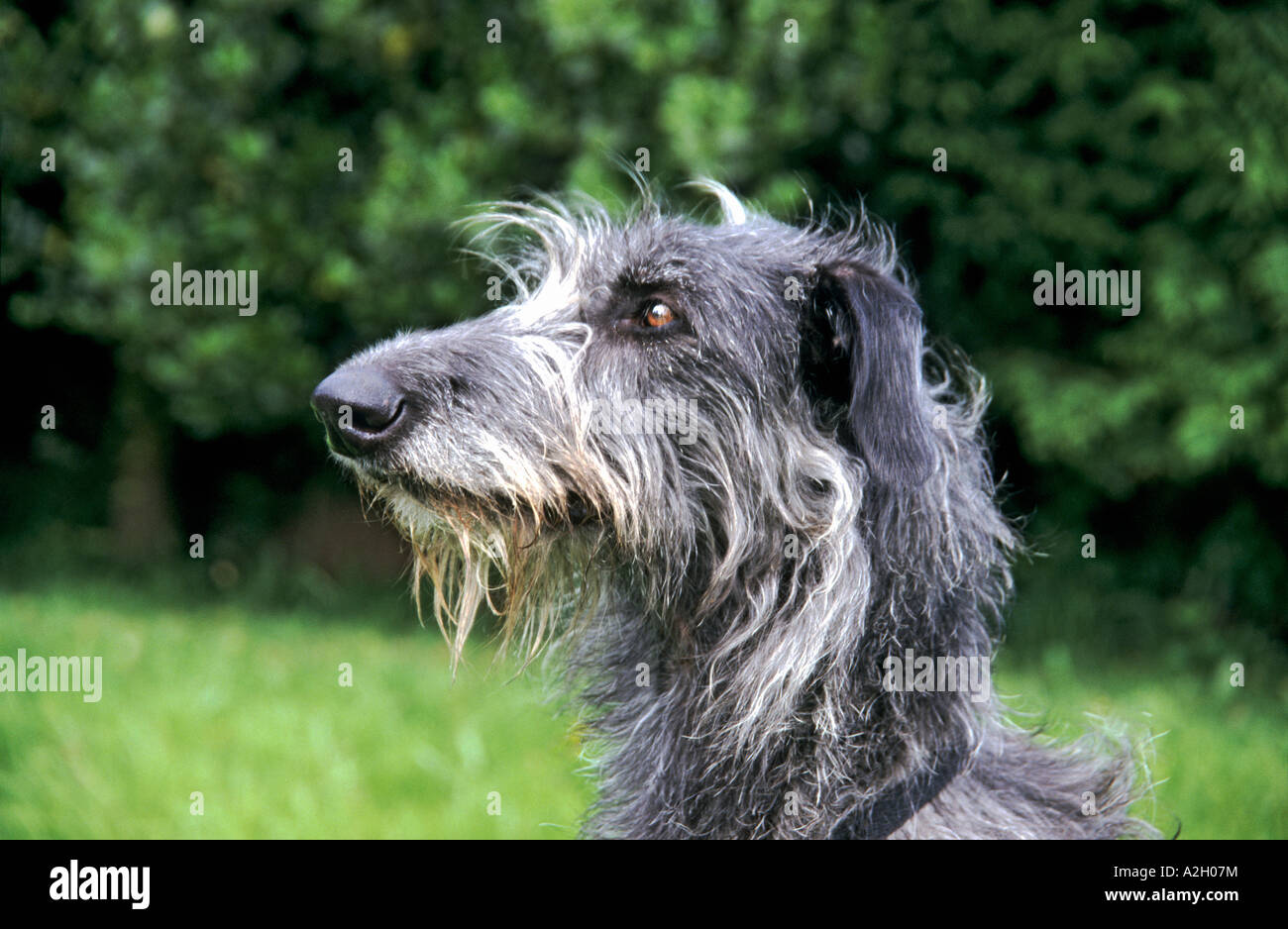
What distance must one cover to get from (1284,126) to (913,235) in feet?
7.33

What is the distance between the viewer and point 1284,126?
241 inches

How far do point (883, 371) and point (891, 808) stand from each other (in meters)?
1.05

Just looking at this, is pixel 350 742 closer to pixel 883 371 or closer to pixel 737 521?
pixel 737 521

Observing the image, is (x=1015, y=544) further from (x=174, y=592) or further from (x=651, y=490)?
(x=174, y=592)

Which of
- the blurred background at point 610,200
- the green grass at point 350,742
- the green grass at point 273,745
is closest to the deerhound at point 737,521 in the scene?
the green grass at point 273,745

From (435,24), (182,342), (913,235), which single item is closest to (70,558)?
(182,342)

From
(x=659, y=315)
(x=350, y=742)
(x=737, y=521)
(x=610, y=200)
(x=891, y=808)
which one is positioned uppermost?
(x=610, y=200)

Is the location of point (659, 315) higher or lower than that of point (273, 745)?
higher

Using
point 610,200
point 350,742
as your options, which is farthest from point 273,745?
point 610,200

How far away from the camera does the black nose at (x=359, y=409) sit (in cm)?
270

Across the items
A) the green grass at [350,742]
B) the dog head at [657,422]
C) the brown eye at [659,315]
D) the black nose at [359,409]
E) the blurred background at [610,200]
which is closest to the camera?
the black nose at [359,409]

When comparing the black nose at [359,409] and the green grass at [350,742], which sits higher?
the black nose at [359,409]

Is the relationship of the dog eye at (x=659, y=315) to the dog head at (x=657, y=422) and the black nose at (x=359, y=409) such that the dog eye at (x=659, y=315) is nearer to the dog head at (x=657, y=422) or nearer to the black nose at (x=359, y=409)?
the dog head at (x=657, y=422)

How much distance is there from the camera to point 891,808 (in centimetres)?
286
